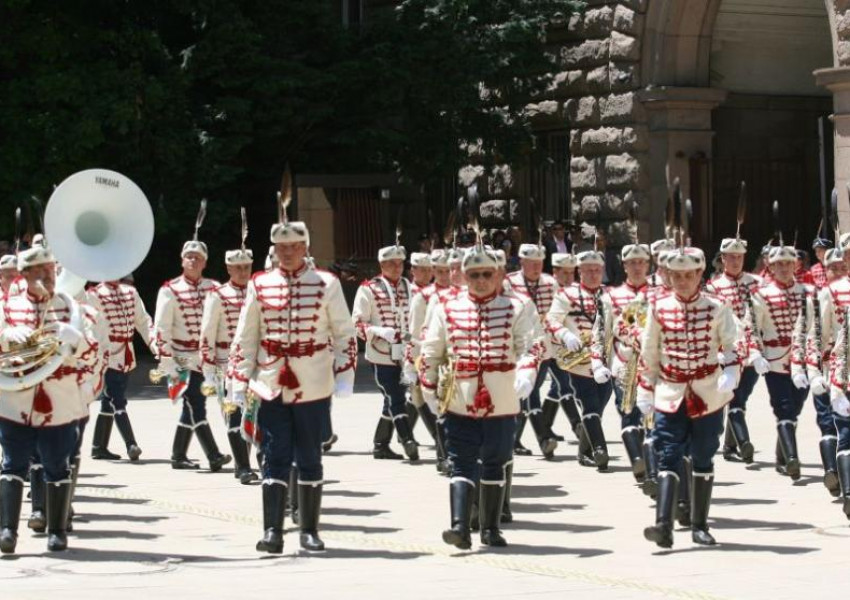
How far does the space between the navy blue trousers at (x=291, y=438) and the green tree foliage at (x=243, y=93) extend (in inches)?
547

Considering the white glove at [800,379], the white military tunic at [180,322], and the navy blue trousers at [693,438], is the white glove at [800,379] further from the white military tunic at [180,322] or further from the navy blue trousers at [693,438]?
the white military tunic at [180,322]

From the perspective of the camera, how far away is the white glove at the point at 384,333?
17.8 metres

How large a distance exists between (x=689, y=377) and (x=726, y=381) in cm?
23

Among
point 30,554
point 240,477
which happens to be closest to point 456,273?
point 240,477

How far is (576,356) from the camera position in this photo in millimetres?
17047

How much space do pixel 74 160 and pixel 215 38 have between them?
245cm

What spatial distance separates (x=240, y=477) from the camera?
1623 centimetres

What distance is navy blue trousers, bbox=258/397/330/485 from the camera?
12656 mm

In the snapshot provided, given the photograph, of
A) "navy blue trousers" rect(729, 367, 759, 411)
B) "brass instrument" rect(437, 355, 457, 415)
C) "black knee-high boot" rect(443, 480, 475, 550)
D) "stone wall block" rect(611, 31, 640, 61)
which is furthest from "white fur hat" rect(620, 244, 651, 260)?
"stone wall block" rect(611, 31, 640, 61)

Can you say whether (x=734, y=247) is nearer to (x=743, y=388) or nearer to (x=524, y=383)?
(x=743, y=388)

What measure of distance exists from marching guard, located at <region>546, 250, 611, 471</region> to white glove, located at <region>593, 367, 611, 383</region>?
45 centimetres

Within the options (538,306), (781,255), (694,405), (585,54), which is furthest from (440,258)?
(585,54)

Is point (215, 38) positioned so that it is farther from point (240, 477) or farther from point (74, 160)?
point (240, 477)

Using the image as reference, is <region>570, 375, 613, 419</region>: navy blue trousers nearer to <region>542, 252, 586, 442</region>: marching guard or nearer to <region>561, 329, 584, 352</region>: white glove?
<region>561, 329, 584, 352</region>: white glove
